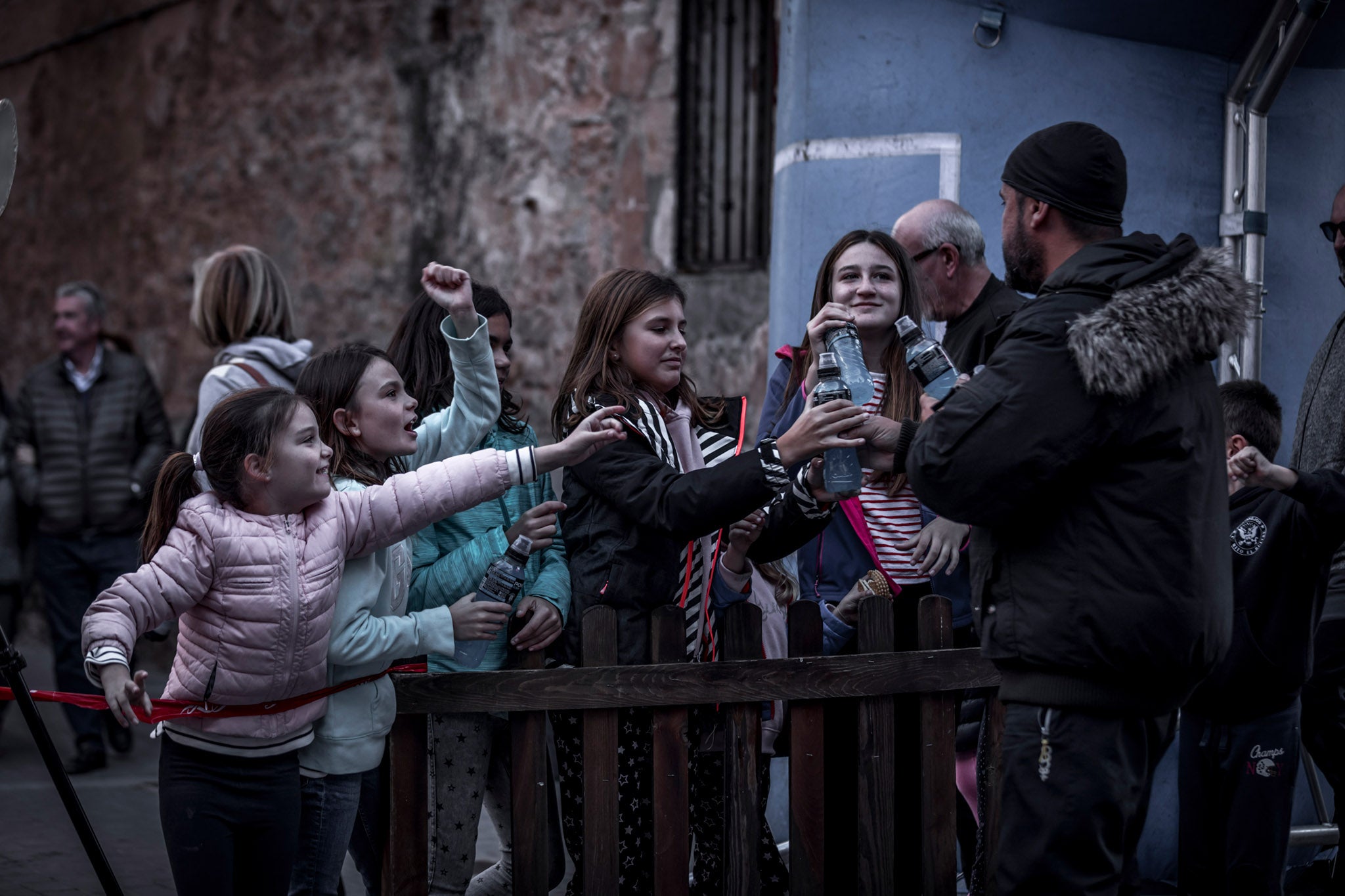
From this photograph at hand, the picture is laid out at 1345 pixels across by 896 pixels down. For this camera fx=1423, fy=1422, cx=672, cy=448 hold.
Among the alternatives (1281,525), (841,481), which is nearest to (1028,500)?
(841,481)

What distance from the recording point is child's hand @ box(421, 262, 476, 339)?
3.30 meters

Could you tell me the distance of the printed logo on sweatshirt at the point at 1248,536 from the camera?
3916 millimetres

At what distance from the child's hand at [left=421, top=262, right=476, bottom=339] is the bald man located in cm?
150

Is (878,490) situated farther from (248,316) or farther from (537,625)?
(248,316)

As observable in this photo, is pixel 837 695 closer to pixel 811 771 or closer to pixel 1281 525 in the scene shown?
pixel 811 771

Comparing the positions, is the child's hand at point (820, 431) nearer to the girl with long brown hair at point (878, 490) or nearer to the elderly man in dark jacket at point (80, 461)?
the girl with long brown hair at point (878, 490)

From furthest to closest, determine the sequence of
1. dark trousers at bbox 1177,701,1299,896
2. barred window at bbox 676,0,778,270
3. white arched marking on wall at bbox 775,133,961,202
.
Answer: barred window at bbox 676,0,778,270 < white arched marking on wall at bbox 775,133,961,202 < dark trousers at bbox 1177,701,1299,896

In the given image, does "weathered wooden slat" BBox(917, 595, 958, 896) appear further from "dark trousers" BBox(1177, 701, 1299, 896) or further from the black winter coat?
"dark trousers" BBox(1177, 701, 1299, 896)

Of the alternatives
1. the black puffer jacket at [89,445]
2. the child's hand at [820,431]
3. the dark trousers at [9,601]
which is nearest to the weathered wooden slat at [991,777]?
the child's hand at [820,431]

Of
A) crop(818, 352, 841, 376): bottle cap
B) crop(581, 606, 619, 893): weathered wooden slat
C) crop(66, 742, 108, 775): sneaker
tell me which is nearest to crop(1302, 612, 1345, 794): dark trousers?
crop(818, 352, 841, 376): bottle cap

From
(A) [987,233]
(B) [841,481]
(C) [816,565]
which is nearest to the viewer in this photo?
(B) [841,481]

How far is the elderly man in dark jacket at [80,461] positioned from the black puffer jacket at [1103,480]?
4.73 metres

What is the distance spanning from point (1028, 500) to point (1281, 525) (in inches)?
62.8

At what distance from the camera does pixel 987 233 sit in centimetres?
485
